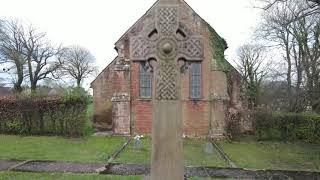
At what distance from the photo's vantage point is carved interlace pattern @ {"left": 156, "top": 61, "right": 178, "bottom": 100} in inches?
201

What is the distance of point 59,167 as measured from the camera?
11203 mm

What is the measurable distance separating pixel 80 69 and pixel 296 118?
4743 cm

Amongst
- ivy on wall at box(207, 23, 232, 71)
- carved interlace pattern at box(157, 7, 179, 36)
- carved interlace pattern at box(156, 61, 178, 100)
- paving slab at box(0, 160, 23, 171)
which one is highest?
ivy on wall at box(207, 23, 232, 71)

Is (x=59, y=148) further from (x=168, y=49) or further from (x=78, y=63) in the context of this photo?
Result: (x=78, y=63)

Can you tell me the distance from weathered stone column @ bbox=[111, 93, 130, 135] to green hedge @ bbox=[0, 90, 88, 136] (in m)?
1.76

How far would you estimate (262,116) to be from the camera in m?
19.6

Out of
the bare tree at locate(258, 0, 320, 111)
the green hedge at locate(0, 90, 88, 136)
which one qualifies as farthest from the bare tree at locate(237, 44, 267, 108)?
the green hedge at locate(0, 90, 88, 136)

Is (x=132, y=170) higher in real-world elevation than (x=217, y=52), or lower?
lower

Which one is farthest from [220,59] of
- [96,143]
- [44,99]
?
[44,99]

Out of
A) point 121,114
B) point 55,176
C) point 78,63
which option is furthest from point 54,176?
point 78,63

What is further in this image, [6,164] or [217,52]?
[217,52]

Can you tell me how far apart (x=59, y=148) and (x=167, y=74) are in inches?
465

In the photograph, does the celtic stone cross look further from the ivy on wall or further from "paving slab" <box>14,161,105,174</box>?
the ivy on wall

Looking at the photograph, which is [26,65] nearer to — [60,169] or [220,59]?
[220,59]
